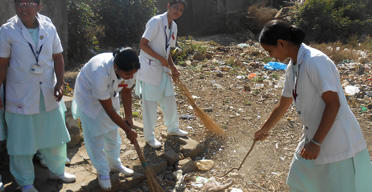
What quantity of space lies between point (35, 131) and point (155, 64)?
1498 mm

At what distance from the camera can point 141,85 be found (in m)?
4.30

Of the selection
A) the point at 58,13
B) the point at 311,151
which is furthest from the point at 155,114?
the point at 58,13

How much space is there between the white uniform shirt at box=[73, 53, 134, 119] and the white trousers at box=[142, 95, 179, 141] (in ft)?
2.68

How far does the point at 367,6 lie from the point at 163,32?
943cm

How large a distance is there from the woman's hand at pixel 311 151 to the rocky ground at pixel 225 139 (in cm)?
153

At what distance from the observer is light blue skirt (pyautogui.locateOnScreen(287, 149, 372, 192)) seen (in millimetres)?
2387

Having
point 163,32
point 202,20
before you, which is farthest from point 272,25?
point 202,20

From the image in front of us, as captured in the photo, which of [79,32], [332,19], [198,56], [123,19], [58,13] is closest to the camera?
[58,13]

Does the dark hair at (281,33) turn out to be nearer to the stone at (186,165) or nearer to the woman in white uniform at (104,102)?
the woman in white uniform at (104,102)

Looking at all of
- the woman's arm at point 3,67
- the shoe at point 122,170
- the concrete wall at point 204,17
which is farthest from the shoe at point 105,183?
the concrete wall at point 204,17

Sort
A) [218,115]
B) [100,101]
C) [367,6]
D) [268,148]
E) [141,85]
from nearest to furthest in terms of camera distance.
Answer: [100,101] → [141,85] → [268,148] → [218,115] → [367,6]

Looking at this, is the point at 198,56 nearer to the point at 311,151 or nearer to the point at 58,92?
the point at 58,92

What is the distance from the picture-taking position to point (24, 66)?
3080mm

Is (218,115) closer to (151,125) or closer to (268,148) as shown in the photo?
(268,148)
